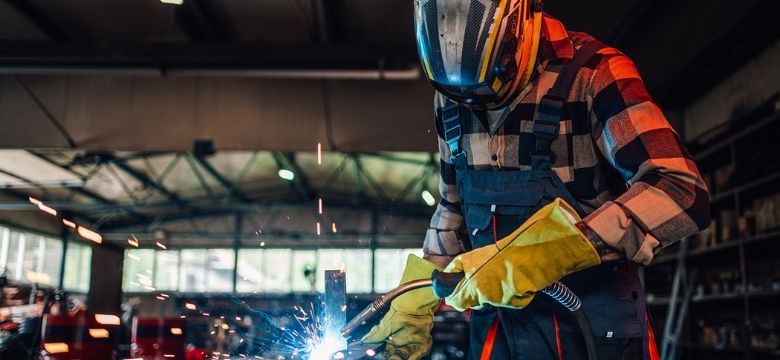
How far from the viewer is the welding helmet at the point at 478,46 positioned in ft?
4.66

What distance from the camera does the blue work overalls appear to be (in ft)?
4.71

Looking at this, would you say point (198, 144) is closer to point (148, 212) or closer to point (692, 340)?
point (692, 340)

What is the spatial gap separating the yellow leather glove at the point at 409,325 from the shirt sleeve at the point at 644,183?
0.61 m

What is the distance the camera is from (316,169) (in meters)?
14.2

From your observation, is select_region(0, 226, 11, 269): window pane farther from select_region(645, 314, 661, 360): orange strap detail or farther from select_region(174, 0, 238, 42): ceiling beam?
select_region(645, 314, 661, 360): orange strap detail

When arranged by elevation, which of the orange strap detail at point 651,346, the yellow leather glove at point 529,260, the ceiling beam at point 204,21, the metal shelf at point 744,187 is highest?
the ceiling beam at point 204,21

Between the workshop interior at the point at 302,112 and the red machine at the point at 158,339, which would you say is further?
the red machine at the point at 158,339

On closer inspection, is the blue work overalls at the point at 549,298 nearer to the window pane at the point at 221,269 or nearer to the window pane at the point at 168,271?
the window pane at the point at 168,271

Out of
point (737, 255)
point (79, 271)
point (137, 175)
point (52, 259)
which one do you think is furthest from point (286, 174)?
point (737, 255)

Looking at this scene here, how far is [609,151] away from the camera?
1.42 m

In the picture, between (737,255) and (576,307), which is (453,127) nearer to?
(576,307)

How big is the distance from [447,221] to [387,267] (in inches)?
659

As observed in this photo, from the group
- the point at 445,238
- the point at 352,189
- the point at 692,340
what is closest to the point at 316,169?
the point at 352,189

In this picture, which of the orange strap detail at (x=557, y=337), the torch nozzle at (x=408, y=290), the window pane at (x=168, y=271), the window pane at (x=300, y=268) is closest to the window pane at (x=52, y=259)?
the window pane at (x=168, y=271)
